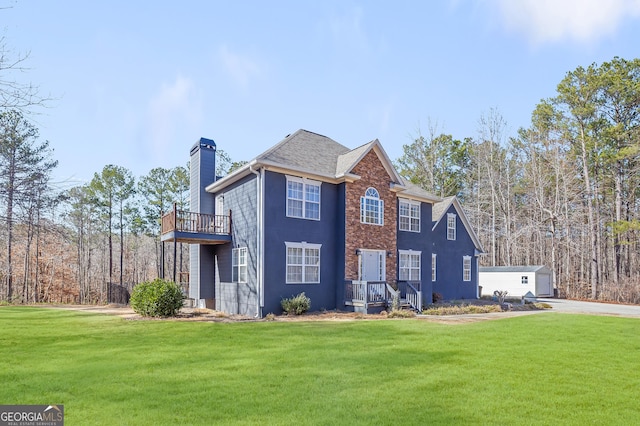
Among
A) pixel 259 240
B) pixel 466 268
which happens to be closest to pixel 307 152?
pixel 259 240

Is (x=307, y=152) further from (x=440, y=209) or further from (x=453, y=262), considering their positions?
(x=453, y=262)

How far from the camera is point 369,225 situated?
19.0 m

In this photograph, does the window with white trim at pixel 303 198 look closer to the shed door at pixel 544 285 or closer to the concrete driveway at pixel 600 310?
the concrete driveway at pixel 600 310

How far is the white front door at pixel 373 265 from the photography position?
61.1 feet

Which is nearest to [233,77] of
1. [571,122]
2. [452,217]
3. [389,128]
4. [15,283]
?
[452,217]

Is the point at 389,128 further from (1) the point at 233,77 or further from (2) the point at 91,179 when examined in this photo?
(2) the point at 91,179

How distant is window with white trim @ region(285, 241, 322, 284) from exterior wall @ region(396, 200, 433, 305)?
578 cm

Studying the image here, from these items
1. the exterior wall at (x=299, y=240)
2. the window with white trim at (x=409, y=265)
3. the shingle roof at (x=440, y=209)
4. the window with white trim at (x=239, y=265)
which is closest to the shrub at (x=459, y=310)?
the window with white trim at (x=409, y=265)

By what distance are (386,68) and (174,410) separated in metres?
13.5

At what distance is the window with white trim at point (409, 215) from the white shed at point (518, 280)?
44.1 ft

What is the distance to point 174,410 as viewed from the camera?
204 inches

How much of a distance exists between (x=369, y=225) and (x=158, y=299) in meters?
9.27

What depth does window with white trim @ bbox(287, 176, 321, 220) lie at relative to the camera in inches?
675

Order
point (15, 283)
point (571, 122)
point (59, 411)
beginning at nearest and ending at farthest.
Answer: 1. point (59, 411)
2. point (15, 283)
3. point (571, 122)
